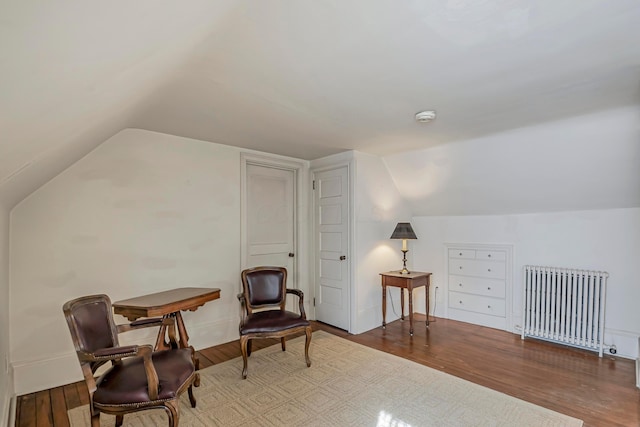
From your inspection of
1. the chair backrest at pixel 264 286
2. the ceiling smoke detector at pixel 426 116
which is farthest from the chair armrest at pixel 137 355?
the ceiling smoke detector at pixel 426 116

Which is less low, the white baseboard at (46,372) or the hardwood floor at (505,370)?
the white baseboard at (46,372)

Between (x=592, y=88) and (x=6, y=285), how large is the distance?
4.41m

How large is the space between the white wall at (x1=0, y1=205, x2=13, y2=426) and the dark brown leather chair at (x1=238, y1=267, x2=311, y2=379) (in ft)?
4.88

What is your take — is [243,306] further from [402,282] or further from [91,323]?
[402,282]

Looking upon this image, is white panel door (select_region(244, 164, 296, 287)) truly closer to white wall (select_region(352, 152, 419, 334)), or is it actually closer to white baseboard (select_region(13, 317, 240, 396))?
white wall (select_region(352, 152, 419, 334))

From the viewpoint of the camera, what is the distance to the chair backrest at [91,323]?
176 cm

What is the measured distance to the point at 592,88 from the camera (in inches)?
83.2

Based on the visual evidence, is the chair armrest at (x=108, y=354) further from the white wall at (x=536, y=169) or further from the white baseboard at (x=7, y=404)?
the white wall at (x=536, y=169)

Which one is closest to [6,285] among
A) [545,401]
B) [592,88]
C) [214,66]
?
[214,66]

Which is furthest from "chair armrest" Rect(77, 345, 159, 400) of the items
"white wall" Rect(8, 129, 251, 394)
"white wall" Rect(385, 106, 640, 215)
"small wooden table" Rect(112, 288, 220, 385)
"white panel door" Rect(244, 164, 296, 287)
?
"white wall" Rect(385, 106, 640, 215)

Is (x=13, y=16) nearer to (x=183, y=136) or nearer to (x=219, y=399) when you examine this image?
(x=219, y=399)

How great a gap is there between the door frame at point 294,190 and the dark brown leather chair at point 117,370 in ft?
5.80

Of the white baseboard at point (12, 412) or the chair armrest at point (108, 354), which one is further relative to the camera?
the white baseboard at point (12, 412)

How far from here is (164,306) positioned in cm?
236
